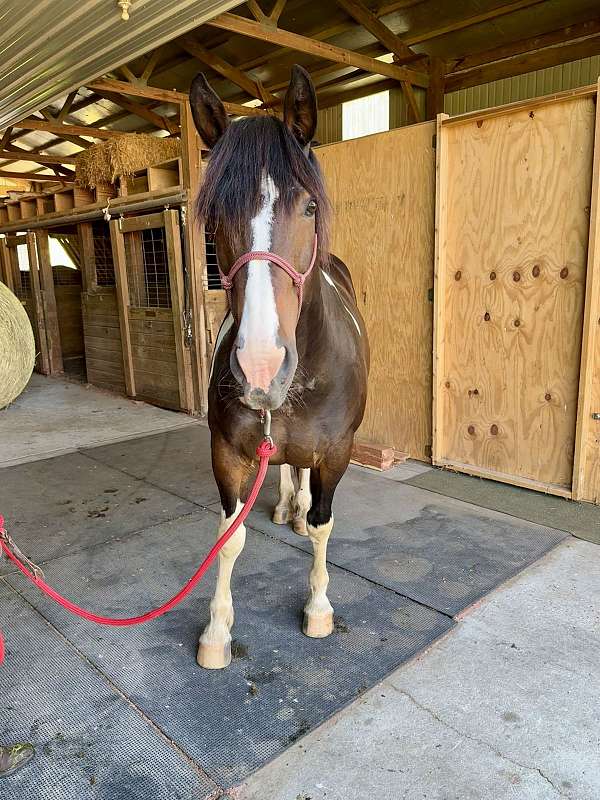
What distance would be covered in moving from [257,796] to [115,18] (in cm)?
390

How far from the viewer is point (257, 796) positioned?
146 cm

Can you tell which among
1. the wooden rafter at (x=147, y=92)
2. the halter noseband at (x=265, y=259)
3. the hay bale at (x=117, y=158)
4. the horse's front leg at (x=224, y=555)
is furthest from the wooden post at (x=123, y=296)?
the halter noseband at (x=265, y=259)

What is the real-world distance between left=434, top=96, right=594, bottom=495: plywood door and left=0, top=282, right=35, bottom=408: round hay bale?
13.3ft

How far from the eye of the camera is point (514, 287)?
11.2 ft

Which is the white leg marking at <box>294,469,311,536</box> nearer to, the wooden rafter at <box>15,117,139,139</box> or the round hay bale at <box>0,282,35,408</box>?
→ the round hay bale at <box>0,282,35,408</box>

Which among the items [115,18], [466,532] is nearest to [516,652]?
[466,532]

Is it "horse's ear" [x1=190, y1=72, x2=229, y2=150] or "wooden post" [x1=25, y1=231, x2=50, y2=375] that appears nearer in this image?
"horse's ear" [x1=190, y1=72, x2=229, y2=150]

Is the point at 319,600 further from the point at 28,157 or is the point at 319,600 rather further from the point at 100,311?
the point at 28,157

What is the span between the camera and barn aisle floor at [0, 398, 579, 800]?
159cm

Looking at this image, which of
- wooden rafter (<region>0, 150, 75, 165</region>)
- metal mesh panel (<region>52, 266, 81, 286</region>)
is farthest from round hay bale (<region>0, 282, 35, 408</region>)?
wooden rafter (<region>0, 150, 75, 165</region>)

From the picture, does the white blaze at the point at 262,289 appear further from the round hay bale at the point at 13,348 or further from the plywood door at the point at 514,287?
the round hay bale at the point at 13,348

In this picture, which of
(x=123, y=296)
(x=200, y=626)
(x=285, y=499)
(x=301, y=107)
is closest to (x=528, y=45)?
(x=123, y=296)

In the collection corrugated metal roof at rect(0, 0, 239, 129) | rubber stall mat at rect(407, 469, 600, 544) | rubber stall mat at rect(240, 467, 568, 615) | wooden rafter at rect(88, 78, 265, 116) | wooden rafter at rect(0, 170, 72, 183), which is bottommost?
rubber stall mat at rect(407, 469, 600, 544)

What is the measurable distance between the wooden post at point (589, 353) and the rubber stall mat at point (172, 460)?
2133mm
